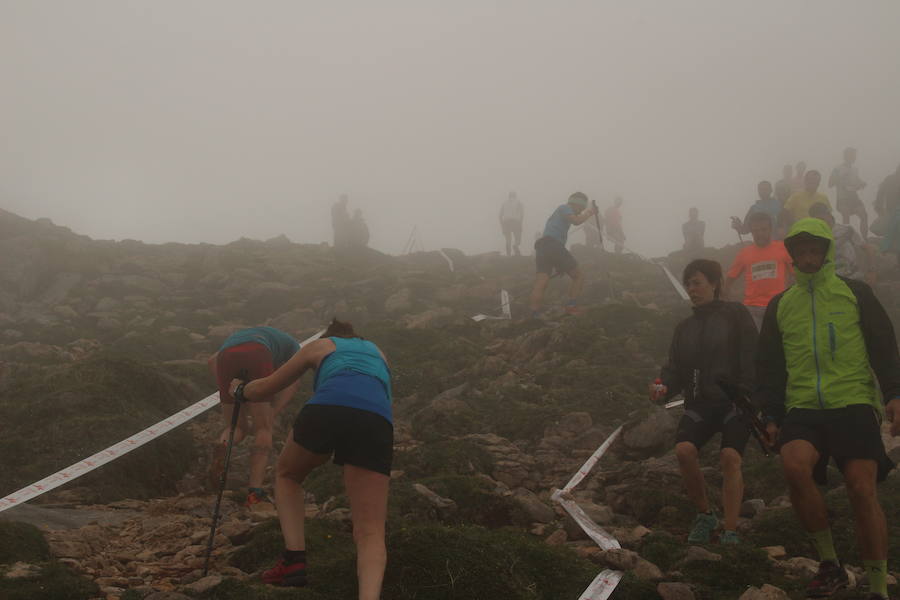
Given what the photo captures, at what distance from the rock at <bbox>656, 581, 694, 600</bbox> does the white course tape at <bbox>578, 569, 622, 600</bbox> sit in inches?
12.6

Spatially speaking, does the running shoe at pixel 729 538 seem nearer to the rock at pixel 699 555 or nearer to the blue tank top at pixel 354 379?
the rock at pixel 699 555

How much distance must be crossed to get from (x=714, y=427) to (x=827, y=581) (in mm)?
1819

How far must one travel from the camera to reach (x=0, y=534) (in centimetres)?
558

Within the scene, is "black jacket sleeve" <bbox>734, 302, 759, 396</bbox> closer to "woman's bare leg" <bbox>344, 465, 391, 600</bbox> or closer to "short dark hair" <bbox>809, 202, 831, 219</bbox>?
"woman's bare leg" <bbox>344, 465, 391, 600</bbox>

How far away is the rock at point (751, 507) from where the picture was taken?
714 cm

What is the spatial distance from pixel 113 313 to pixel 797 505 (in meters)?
17.5

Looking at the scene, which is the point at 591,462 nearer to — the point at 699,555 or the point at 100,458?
the point at 699,555

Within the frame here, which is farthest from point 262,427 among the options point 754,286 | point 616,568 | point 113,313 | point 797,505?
point 113,313

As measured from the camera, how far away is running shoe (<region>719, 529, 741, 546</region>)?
5.99m

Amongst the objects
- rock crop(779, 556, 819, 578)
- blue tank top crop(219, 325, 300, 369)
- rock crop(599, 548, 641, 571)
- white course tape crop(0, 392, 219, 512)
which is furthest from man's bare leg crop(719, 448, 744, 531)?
white course tape crop(0, 392, 219, 512)

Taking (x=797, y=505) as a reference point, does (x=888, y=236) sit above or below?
above

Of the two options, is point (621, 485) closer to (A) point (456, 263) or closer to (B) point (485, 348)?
(B) point (485, 348)

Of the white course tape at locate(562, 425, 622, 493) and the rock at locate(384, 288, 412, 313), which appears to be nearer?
the white course tape at locate(562, 425, 622, 493)

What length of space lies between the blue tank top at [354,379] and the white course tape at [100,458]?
1972 millimetres
